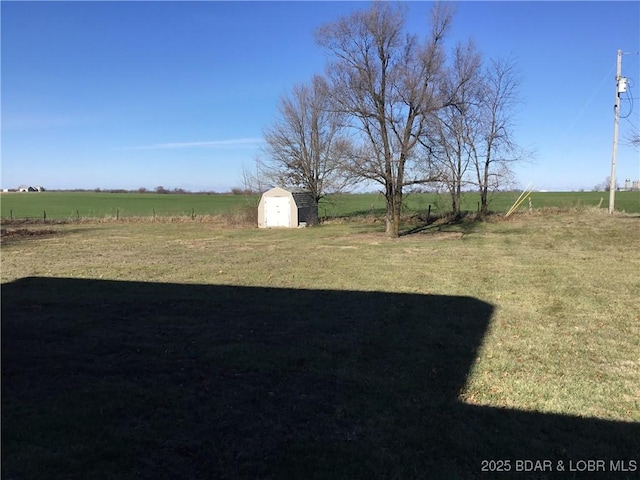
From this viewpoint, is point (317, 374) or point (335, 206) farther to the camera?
point (335, 206)

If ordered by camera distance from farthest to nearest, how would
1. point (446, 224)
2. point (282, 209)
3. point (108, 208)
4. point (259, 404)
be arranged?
point (108, 208), point (282, 209), point (446, 224), point (259, 404)

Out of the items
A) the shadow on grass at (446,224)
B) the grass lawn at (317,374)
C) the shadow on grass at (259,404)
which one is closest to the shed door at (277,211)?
the shadow on grass at (446,224)

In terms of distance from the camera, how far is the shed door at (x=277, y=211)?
31734mm

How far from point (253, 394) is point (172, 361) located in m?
1.34

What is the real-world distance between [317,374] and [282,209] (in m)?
27.3

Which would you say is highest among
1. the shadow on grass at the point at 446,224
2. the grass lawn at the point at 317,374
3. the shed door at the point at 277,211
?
the shed door at the point at 277,211

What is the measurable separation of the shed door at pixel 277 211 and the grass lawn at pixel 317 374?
20.4 metres

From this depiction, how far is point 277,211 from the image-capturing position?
32000 millimetres

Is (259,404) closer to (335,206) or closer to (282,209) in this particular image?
(282,209)

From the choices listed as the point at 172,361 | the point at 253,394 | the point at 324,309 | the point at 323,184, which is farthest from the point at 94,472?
the point at 323,184

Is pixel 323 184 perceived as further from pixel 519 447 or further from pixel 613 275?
pixel 519 447

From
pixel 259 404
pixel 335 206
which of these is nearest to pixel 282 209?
pixel 335 206

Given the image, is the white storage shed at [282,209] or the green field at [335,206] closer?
the white storage shed at [282,209]

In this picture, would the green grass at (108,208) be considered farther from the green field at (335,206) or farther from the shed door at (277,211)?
the shed door at (277,211)
